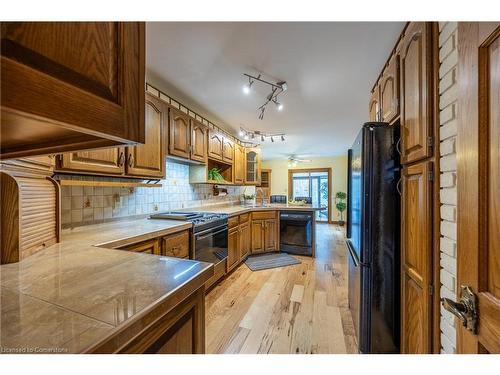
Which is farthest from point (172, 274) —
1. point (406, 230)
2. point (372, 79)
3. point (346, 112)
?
point (346, 112)

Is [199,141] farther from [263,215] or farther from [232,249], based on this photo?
[263,215]

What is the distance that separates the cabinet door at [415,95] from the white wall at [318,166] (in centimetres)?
651

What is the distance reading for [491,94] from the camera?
0.57 metres

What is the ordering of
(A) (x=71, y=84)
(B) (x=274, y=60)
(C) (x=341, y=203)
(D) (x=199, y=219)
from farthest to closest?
(C) (x=341, y=203) < (D) (x=199, y=219) < (B) (x=274, y=60) < (A) (x=71, y=84)

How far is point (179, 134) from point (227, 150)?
4.15ft

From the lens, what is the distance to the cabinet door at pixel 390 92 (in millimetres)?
1527

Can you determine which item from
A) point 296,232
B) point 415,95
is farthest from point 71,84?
point 296,232

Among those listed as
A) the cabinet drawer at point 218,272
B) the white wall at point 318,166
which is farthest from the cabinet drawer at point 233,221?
the white wall at point 318,166

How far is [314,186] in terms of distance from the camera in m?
8.13

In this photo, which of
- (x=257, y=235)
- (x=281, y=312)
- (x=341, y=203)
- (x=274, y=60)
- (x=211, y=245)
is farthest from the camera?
(x=341, y=203)

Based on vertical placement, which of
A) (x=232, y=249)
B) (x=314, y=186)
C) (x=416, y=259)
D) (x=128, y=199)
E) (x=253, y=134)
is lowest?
(x=232, y=249)

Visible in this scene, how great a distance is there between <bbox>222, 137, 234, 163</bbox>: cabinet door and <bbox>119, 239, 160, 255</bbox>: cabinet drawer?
2.04 m

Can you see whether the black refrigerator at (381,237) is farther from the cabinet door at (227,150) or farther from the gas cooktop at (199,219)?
the cabinet door at (227,150)
